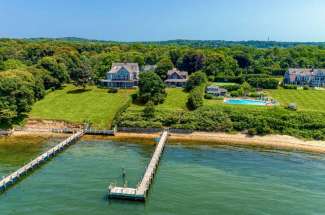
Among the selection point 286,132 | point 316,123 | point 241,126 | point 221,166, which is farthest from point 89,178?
point 316,123

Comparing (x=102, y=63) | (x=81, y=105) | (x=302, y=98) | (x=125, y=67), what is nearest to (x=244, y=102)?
(x=302, y=98)

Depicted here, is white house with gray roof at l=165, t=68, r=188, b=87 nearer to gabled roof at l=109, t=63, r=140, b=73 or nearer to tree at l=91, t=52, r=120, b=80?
gabled roof at l=109, t=63, r=140, b=73

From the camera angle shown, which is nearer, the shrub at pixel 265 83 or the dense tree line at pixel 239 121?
the dense tree line at pixel 239 121

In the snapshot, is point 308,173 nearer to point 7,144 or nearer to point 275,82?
point 7,144

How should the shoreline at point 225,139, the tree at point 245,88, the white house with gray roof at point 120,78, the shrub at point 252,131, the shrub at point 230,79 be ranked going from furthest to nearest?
the shrub at point 230,79 → the white house with gray roof at point 120,78 → the tree at point 245,88 → the shrub at point 252,131 → the shoreline at point 225,139

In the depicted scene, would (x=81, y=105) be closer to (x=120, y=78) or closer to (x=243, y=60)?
(x=120, y=78)

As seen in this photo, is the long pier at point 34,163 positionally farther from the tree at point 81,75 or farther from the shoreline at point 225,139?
the tree at point 81,75

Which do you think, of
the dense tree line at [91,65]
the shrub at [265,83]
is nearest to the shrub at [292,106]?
the shrub at [265,83]
